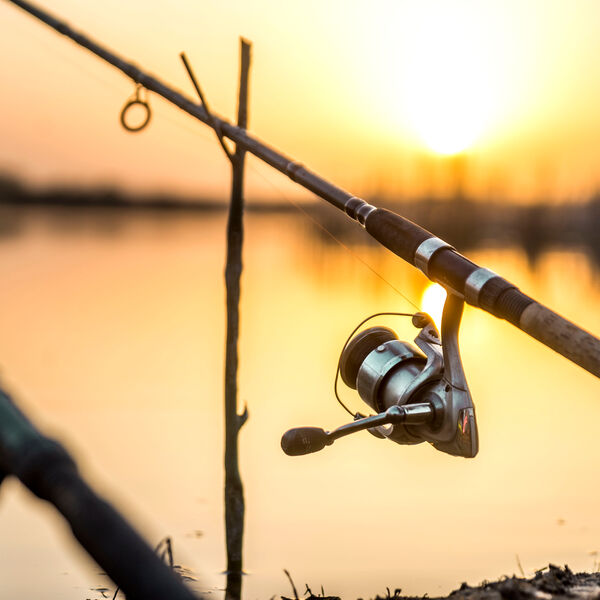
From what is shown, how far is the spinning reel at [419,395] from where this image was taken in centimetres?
301

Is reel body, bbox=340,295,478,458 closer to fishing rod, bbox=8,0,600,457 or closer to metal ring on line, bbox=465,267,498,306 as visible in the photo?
fishing rod, bbox=8,0,600,457

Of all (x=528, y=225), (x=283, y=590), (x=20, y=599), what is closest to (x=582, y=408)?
(x=283, y=590)

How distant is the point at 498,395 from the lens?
37.8ft

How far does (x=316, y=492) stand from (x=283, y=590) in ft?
6.95

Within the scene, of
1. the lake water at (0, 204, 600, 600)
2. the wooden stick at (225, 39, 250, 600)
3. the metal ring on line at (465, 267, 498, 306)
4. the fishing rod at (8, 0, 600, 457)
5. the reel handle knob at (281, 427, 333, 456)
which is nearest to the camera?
the fishing rod at (8, 0, 600, 457)

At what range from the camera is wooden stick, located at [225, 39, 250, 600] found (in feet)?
16.0

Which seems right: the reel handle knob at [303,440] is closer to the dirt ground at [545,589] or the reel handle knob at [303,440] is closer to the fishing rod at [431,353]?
the fishing rod at [431,353]

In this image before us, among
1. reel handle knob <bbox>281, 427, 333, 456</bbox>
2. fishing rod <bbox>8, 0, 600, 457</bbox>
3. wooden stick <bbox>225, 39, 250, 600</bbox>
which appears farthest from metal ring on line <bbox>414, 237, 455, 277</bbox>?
wooden stick <bbox>225, 39, 250, 600</bbox>

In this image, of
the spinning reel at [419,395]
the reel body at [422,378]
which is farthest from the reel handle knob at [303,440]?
the reel body at [422,378]

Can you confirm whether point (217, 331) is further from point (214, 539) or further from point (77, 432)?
point (214, 539)

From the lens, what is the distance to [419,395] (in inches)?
125

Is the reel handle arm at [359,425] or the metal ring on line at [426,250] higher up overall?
the metal ring on line at [426,250]

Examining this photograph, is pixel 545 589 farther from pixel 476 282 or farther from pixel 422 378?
pixel 476 282

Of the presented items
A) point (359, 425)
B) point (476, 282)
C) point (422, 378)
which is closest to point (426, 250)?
point (476, 282)
